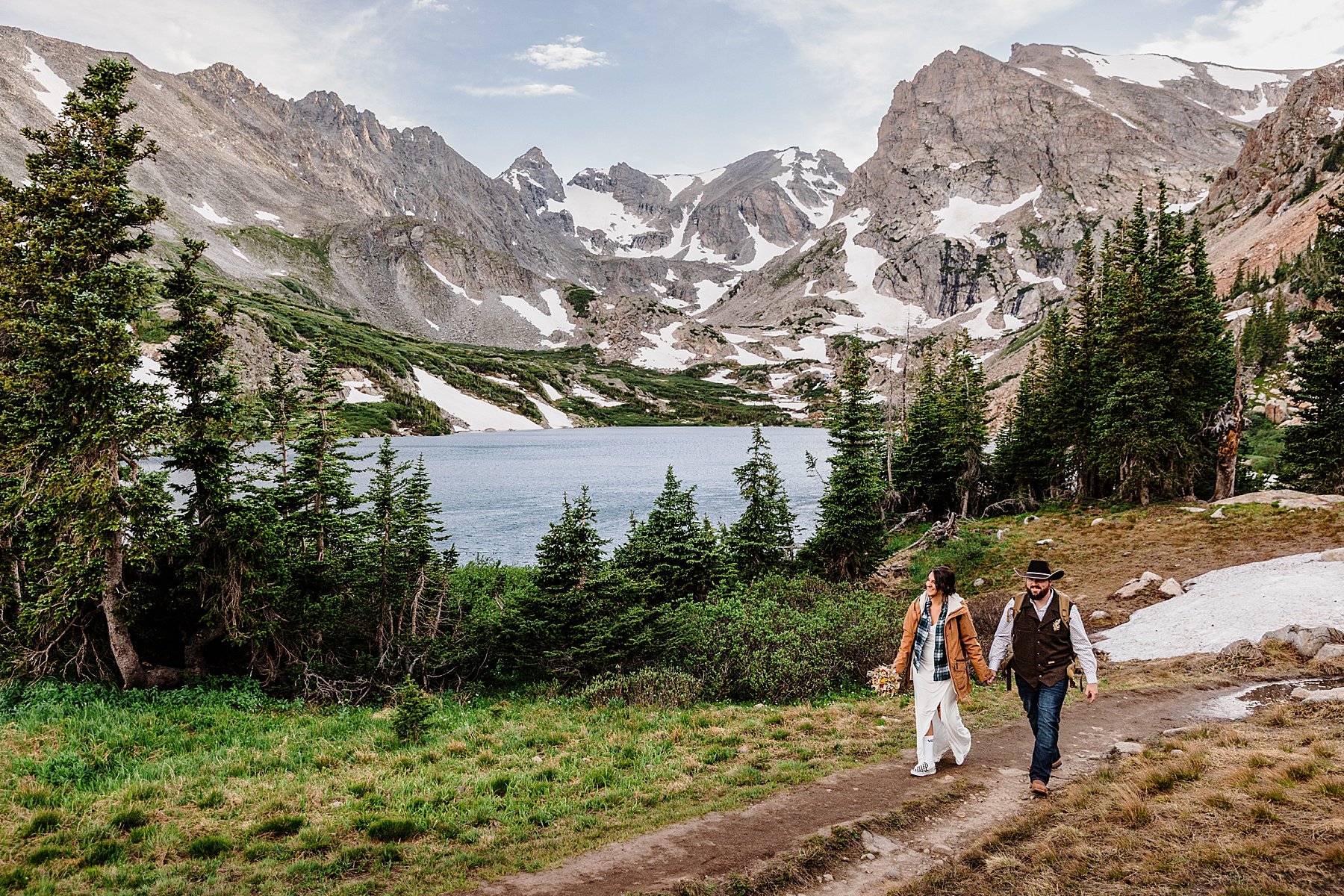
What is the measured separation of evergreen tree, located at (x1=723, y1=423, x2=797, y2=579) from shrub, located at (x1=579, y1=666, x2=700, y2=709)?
11.6m

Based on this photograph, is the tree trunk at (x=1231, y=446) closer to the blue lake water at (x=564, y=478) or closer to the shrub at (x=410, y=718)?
the blue lake water at (x=564, y=478)

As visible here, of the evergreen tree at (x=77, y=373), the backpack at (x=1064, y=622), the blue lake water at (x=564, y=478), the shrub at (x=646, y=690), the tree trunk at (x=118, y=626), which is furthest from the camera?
the blue lake water at (x=564, y=478)

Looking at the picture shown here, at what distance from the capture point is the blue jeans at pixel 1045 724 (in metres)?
7.93

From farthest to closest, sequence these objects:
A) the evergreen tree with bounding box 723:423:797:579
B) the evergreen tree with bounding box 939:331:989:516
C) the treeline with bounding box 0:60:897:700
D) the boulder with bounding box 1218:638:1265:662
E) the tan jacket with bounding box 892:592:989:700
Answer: the evergreen tree with bounding box 939:331:989:516 → the evergreen tree with bounding box 723:423:797:579 → the boulder with bounding box 1218:638:1265:662 → the treeline with bounding box 0:60:897:700 → the tan jacket with bounding box 892:592:989:700

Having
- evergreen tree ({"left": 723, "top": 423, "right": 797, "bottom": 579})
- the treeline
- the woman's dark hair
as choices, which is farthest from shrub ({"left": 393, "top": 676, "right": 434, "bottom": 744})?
evergreen tree ({"left": 723, "top": 423, "right": 797, "bottom": 579})

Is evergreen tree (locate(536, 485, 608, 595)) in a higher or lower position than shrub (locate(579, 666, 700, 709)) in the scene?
higher

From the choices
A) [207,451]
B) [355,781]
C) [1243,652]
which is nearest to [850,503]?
[1243,652]

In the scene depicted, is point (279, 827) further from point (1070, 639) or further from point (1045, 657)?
point (1070, 639)

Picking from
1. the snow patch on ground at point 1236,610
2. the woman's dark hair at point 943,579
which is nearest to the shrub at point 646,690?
the woman's dark hair at point 943,579

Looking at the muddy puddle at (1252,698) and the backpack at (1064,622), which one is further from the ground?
the backpack at (1064,622)

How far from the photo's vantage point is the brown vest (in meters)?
7.86

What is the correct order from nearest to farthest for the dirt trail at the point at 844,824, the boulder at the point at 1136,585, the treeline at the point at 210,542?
1. the dirt trail at the point at 844,824
2. the treeline at the point at 210,542
3. the boulder at the point at 1136,585

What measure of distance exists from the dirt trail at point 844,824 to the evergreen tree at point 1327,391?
81.1 feet

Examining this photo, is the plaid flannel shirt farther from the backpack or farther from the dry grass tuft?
the dry grass tuft
